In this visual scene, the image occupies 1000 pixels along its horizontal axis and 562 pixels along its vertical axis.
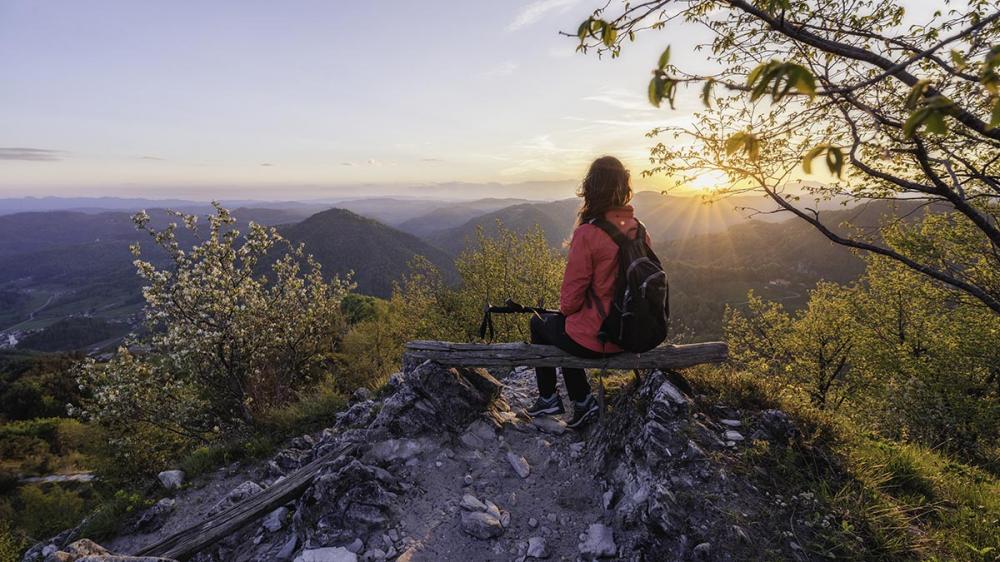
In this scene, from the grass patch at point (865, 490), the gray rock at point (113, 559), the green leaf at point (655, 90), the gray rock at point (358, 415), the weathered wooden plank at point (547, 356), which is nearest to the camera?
the green leaf at point (655, 90)

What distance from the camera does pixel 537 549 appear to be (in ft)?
15.7

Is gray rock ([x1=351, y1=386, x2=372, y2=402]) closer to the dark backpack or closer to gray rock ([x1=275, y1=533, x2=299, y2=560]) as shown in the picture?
gray rock ([x1=275, y1=533, x2=299, y2=560])

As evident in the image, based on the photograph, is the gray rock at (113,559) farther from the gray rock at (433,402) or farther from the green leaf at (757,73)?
the green leaf at (757,73)

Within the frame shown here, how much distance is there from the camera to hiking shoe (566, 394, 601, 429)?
668 centimetres

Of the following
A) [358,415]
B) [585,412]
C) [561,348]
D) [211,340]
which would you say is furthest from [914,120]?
[211,340]

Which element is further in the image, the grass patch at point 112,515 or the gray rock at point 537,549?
the grass patch at point 112,515

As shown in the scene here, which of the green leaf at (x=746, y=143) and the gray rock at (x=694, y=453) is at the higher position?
the green leaf at (x=746, y=143)

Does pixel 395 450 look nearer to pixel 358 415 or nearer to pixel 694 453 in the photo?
pixel 358 415

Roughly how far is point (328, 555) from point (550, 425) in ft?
11.9

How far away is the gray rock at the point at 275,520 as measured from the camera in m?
5.67

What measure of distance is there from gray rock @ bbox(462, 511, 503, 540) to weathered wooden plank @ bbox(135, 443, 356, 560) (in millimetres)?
2321

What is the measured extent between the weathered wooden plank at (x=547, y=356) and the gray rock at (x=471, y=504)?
196 centimetres

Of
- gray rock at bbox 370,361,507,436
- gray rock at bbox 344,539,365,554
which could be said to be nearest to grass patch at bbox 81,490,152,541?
gray rock at bbox 370,361,507,436

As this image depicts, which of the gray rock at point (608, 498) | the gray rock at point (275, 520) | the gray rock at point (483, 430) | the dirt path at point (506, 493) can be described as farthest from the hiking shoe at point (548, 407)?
the gray rock at point (275, 520)
